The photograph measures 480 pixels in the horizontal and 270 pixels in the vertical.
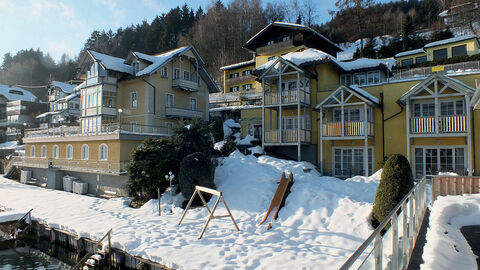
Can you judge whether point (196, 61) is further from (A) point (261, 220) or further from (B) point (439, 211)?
(B) point (439, 211)

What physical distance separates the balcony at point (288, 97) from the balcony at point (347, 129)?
2.86m

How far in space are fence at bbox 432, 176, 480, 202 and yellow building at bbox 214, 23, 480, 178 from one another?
26.0 ft

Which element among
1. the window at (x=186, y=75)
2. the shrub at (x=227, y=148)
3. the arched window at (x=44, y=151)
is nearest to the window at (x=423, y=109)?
the shrub at (x=227, y=148)

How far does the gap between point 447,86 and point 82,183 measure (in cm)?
2596

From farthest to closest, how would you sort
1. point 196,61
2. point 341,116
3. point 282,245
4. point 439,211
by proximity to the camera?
1. point 196,61
2. point 341,116
3. point 282,245
4. point 439,211

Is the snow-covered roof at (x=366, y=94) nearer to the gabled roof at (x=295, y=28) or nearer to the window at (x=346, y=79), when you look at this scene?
the window at (x=346, y=79)

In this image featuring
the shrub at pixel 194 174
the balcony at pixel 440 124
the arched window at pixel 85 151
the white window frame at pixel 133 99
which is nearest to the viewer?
the shrub at pixel 194 174

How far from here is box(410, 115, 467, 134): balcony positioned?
55.8 ft

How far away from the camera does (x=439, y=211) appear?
22.6 ft

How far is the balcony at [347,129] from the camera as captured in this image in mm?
19750

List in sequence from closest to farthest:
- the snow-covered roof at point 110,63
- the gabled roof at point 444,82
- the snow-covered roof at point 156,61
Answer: the gabled roof at point 444,82
the snow-covered roof at point 156,61
the snow-covered roof at point 110,63

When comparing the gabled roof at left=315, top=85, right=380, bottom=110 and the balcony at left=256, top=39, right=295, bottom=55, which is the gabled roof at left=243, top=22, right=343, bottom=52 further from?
the gabled roof at left=315, top=85, right=380, bottom=110

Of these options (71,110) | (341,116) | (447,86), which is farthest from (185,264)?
(71,110)

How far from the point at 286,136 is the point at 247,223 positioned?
408 inches
